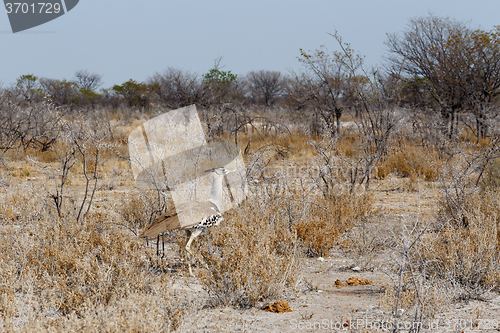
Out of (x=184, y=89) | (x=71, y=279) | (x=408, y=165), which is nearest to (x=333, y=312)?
(x=71, y=279)

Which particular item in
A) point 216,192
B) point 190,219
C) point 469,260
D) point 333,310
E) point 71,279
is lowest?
point 333,310

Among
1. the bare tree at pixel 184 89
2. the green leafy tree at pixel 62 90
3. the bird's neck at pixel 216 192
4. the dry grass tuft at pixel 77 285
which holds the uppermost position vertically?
the green leafy tree at pixel 62 90

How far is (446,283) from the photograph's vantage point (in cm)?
374

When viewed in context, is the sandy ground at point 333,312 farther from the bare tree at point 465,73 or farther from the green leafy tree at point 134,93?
the green leafy tree at point 134,93

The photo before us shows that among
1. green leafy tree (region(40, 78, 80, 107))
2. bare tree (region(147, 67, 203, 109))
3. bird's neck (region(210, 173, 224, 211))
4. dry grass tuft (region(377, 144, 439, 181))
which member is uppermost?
green leafy tree (region(40, 78, 80, 107))

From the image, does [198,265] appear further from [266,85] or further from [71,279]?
[266,85]

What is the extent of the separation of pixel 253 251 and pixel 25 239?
2203 mm

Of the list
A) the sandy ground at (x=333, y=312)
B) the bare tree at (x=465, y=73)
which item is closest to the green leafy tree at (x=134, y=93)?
the bare tree at (x=465, y=73)

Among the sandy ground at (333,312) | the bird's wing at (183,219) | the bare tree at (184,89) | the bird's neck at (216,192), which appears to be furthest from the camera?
the bare tree at (184,89)

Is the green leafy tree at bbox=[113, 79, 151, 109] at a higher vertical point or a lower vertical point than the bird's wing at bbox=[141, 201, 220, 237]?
higher

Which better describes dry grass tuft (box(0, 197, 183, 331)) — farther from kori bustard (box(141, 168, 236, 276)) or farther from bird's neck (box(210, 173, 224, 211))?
bird's neck (box(210, 173, 224, 211))

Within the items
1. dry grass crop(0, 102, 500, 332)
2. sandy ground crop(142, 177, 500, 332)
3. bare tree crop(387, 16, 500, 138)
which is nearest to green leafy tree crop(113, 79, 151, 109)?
bare tree crop(387, 16, 500, 138)

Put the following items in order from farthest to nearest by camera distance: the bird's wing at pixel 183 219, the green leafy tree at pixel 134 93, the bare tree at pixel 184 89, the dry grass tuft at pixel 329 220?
the green leafy tree at pixel 134 93 < the bare tree at pixel 184 89 < the dry grass tuft at pixel 329 220 < the bird's wing at pixel 183 219

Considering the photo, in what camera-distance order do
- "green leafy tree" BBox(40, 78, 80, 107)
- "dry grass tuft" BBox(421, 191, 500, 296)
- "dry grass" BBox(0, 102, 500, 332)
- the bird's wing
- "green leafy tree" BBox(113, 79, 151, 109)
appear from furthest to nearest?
"green leafy tree" BBox(40, 78, 80, 107) < "green leafy tree" BBox(113, 79, 151, 109) < the bird's wing < "dry grass tuft" BBox(421, 191, 500, 296) < "dry grass" BBox(0, 102, 500, 332)
